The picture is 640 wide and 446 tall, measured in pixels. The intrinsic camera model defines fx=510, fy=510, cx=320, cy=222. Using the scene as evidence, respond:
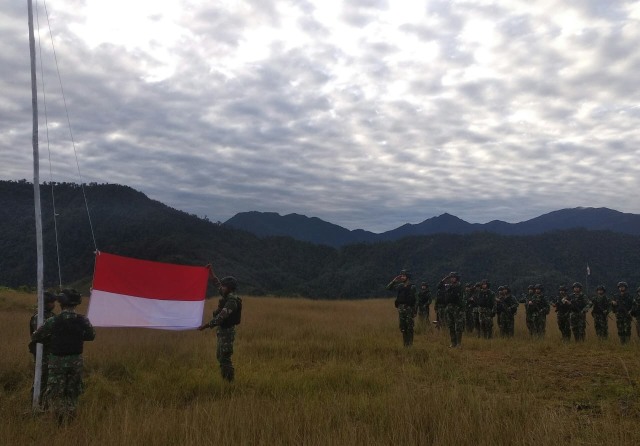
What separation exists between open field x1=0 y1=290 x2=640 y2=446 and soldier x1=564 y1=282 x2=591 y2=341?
993 mm

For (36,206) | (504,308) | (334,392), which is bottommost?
(334,392)

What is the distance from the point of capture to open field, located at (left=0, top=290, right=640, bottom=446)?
18.1ft

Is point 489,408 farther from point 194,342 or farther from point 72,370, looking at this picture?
point 194,342

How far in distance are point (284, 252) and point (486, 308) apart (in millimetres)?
93913

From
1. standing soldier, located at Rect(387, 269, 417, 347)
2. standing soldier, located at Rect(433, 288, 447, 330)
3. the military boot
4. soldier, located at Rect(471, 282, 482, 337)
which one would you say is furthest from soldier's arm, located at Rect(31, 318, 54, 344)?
soldier, located at Rect(471, 282, 482, 337)

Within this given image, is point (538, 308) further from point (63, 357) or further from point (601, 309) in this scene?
point (63, 357)

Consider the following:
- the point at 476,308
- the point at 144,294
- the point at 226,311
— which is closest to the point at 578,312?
the point at 476,308

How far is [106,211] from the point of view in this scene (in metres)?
115

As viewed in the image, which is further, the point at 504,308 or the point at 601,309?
the point at 504,308

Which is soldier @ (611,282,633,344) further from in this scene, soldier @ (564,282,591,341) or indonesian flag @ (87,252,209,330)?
indonesian flag @ (87,252,209,330)

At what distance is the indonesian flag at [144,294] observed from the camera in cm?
859

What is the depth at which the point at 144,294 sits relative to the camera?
9.27 meters

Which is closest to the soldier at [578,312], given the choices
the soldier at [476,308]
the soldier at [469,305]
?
the soldier at [476,308]

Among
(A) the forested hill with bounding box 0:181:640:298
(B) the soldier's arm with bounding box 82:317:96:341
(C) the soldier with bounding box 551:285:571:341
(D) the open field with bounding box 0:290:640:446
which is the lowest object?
(D) the open field with bounding box 0:290:640:446
